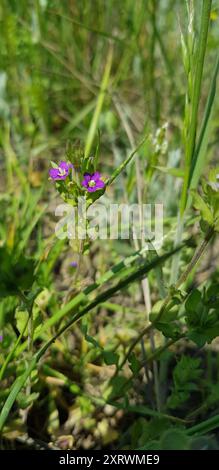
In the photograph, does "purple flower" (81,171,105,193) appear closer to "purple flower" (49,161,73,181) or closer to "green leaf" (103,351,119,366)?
"purple flower" (49,161,73,181)

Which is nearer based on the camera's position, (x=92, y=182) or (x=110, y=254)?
(x=92, y=182)

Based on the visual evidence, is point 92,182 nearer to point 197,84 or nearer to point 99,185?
point 99,185

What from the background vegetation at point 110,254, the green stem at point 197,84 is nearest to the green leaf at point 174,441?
the background vegetation at point 110,254

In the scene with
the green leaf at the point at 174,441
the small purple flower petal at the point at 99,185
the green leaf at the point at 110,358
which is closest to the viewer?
the green leaf at the point at 174,441

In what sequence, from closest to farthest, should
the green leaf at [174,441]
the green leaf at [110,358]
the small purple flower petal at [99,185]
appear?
1. the green leaf at [174,441]
2. the small purple flower petal at [99,185]
3. the green leaf at [110,358]

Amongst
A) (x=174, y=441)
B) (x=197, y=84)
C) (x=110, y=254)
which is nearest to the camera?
(x=174, y=441)

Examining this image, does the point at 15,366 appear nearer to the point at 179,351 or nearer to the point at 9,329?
the point at 9,329

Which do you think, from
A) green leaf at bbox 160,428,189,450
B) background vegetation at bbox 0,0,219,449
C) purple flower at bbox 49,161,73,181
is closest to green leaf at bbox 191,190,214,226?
background vegetation at bbox 0,0,219,449

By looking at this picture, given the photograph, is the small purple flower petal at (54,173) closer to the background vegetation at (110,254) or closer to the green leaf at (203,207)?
the background vegetation at (110,254)

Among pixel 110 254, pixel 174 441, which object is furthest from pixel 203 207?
pixel 110 254

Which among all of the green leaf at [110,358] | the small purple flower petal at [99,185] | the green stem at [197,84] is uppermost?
the green stem at [197,84]
